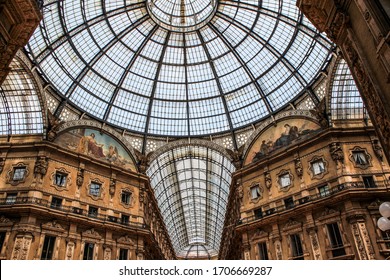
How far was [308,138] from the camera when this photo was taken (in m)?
28.9

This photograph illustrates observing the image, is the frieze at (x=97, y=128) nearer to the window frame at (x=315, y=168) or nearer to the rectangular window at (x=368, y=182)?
the window frame at (x=315, y=168)

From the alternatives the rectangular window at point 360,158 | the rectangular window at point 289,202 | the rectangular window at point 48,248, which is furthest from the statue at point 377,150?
the rectangular window at point 48,248

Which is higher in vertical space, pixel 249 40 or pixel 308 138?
pixel 249 40

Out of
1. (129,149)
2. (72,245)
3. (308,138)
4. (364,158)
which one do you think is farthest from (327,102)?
A: (72,245)

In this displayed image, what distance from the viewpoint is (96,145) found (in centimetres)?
3209

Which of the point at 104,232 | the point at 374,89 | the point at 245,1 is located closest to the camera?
the point at 374,89

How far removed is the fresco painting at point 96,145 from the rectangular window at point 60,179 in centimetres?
305

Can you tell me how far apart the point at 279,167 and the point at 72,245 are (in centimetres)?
2061

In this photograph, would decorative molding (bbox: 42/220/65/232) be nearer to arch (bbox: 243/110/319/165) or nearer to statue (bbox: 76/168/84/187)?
statue (bbox: 76/168/84/187)

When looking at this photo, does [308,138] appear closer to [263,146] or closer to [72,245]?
[263,146]

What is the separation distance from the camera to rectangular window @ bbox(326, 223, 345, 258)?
75.4 ft

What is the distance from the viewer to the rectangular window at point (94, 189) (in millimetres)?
29094

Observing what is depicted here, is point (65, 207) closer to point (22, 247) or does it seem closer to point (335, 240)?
point (22, 247)

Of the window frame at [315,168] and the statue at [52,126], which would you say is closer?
the window frame at [315,168]
